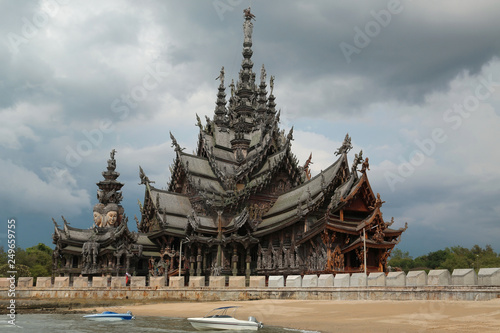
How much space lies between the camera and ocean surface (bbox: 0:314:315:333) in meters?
17.8

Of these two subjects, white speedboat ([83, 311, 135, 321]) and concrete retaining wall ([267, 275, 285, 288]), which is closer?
white speedboat ([83, 311, 135, 321])

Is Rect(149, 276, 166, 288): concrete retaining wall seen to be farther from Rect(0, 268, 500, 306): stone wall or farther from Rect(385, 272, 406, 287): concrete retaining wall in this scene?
Rect(385, 272, 406, 287): concrete retaining wall

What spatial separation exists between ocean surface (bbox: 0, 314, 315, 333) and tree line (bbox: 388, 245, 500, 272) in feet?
196

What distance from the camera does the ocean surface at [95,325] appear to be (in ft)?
58.2

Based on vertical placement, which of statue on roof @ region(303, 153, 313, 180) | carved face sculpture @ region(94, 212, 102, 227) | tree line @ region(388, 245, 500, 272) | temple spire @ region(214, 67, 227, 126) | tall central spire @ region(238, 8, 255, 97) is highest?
tall central spire @ region(238, 8, 255, 97)

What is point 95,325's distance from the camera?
65.3 ft

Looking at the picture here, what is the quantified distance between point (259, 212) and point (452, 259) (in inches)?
2251

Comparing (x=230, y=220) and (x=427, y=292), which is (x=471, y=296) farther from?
(x=230, y=220)

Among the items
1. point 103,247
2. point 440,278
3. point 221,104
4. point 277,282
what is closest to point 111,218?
point 103,247

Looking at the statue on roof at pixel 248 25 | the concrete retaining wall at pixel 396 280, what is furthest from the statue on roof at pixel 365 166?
the statue on roof at pixel 248 25

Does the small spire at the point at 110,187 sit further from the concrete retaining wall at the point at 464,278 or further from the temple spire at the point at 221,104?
the concrete retaining wall at the point at 464,278

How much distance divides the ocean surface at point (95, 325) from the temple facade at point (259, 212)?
42.0ft

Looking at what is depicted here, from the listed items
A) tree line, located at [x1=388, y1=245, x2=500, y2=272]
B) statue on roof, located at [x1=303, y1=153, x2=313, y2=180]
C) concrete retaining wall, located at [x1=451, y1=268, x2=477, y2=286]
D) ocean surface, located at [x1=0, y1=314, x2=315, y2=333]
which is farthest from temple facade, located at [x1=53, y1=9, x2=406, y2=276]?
tree line, located at [x1=388, y1=245, x2=500, y2=272]

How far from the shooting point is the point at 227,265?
3775cm
